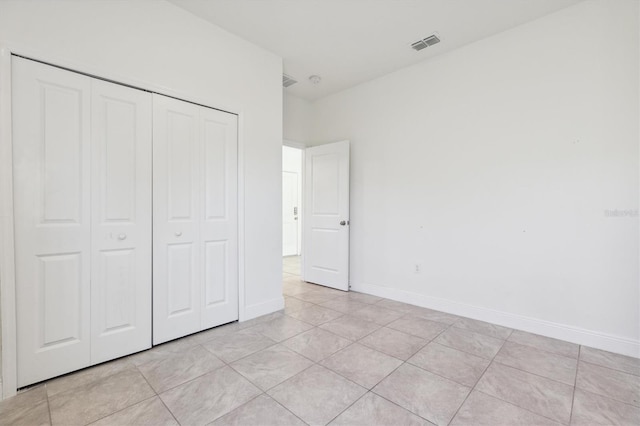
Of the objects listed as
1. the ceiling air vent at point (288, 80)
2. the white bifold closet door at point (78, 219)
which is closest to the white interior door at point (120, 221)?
the white bifold closet door at point (78, 219)

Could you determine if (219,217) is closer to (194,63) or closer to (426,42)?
(194,63)

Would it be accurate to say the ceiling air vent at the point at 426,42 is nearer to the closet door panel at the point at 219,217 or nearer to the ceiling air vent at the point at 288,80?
the ceiling air vent at the point at 288,80

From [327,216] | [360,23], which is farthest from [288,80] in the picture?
[327,216]

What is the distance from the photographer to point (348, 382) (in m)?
1.98

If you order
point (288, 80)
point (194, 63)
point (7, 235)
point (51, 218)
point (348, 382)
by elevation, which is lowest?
point (348, 382)

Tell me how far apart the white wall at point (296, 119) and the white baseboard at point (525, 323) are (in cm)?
262

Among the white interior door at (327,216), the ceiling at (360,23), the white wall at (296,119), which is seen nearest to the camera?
the ceiling at (360,23)

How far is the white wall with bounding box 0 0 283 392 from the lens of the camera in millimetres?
1975

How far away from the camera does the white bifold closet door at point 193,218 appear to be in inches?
98.3

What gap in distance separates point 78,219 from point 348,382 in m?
2.21

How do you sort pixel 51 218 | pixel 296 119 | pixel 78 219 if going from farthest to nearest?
pixel 296 119
pixel 78 219
pixel 51 218

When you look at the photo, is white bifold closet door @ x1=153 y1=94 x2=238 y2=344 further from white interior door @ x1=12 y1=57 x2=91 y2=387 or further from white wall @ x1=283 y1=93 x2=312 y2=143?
white wall @ x1=283 y1=93 x2=312 y2=143

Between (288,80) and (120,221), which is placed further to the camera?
(288,80)

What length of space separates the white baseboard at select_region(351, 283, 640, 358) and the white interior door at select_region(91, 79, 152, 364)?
284cm
